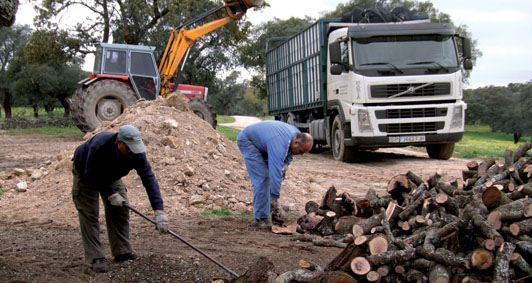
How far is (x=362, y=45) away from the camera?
1193 cm

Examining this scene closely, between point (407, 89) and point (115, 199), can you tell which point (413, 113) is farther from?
point (115, 199)

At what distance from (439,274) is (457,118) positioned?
892cm

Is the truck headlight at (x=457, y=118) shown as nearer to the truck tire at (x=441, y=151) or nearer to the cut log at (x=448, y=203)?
the truck tire at (x=441, y=151)

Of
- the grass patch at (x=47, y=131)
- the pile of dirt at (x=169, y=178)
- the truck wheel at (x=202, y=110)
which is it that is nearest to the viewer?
the pile of dirt at (x=169, y=178)

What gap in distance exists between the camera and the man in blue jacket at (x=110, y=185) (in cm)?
456

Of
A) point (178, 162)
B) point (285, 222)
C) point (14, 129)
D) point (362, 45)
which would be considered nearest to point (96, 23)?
point (14, 129)

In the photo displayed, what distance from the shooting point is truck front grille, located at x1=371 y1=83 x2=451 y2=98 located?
11.7m

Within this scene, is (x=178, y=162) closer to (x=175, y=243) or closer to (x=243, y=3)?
(x=175, y=243)

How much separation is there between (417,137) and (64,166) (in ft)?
25.2

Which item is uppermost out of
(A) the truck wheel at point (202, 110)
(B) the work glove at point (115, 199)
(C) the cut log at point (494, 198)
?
(A) the truck wheel at point (202, 110)

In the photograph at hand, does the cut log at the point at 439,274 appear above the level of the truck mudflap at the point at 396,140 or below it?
below

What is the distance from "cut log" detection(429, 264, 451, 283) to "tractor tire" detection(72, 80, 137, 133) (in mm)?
12668

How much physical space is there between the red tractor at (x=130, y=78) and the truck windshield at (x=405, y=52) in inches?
173

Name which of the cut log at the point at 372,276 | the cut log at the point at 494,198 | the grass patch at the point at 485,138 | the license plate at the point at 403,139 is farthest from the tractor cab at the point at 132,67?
the grass patch at the point at 485,138
